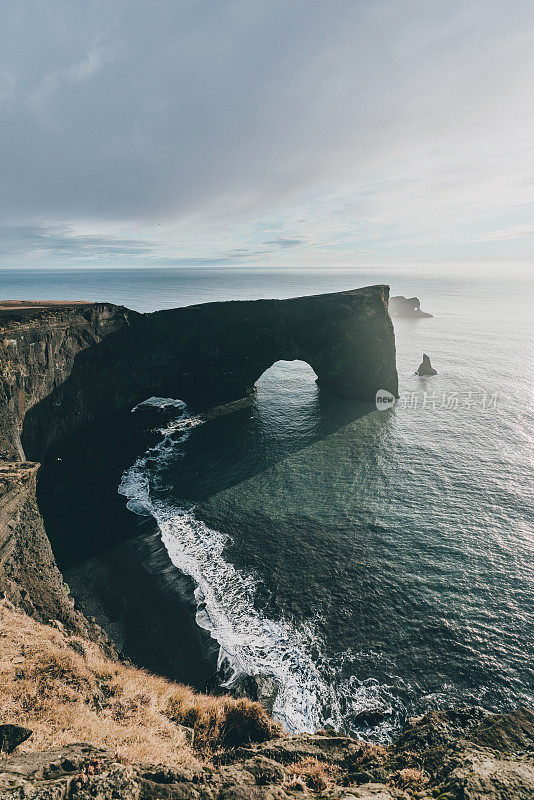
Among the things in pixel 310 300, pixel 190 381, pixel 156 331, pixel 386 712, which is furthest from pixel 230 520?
pixel 310 300

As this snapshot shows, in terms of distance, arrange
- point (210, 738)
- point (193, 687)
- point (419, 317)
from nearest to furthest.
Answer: point (210, 738) < point (193, 687) < point (419, 317)

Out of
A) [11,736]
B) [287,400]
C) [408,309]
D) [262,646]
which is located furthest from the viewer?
[408,309]

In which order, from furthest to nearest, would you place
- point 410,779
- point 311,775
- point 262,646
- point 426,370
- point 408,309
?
point 408,309, point 426,370, point 262,646, point 410,779, point 311,775

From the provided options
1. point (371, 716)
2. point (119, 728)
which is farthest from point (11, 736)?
point (371, 716)

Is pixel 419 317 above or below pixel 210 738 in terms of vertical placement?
above

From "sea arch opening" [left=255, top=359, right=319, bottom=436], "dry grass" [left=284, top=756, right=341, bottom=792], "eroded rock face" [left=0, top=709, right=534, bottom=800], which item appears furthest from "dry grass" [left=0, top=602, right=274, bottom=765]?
"sea arch opening" [left=255, top=359, right=319, bottom=436]

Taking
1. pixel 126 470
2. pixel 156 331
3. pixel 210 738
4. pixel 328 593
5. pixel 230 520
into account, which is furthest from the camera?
pixel 156 331

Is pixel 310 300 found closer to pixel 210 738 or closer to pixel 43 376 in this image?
pixel 43 376

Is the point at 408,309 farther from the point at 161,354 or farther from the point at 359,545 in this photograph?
the point at 359,545
